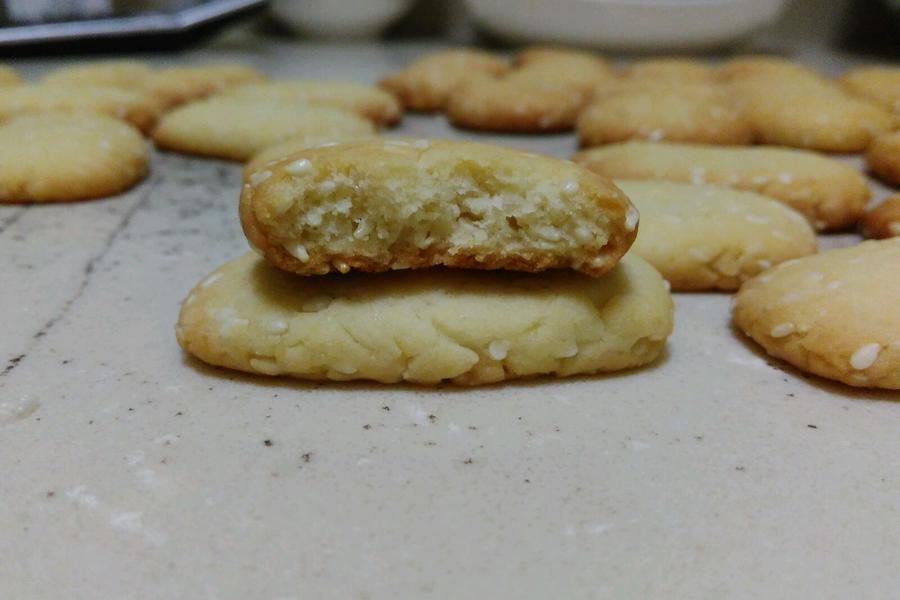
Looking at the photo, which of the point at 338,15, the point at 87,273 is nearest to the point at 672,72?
the point at 338,15

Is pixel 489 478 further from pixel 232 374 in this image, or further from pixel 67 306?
pixel 67 306

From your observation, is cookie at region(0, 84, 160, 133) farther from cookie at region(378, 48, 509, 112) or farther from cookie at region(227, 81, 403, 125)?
cookie at region(378, 48, 509, 112)

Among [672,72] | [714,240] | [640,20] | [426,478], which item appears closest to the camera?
[426,478]

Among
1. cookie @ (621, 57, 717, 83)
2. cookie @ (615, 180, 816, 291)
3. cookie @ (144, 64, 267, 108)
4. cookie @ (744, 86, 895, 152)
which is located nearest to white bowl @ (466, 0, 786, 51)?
cookie @ (621, 57, 717, 83)

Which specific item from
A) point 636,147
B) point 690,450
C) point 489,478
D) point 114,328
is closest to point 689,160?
point 636,147

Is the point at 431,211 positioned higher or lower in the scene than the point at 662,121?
higher

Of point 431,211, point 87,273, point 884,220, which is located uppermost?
point 431,211

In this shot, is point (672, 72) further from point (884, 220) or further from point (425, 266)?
point (425, 266)
